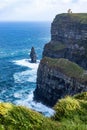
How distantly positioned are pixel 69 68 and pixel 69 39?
41.6 m

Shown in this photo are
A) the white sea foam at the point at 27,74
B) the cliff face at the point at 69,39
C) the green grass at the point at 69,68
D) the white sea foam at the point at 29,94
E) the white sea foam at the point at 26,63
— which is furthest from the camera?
the white sea foam at the point at 26,63

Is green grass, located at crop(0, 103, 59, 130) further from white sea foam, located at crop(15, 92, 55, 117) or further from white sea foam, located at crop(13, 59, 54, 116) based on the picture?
white sea foam, located at crop(15, 92, 55, 117)

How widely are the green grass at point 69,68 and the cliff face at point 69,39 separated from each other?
57.5 ft

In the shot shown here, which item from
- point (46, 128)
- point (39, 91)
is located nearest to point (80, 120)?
point (46, 128)

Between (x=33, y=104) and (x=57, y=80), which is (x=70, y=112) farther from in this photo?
(x=33, y=104)

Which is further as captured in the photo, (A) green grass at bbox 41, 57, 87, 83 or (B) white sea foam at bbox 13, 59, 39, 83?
(B) white sea foam at bbox 13, 59, 39, 83

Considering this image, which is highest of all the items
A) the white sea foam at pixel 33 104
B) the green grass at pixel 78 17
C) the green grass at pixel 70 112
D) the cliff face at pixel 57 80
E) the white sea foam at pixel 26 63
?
the green grass at pixel 70 112

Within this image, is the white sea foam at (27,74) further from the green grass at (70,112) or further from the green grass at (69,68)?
the green grass at (70,112)

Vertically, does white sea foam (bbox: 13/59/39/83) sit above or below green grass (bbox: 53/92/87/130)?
below

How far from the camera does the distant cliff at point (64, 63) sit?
83.4 m

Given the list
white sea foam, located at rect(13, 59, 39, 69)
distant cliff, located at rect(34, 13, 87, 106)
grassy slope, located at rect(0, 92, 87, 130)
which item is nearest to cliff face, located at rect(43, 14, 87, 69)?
distant cliff, located at rect(34, 13, 87, 106)

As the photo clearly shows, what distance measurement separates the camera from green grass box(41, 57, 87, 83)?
80912mm

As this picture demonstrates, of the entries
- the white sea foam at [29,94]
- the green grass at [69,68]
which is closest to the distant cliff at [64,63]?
the green grass at [69,68]

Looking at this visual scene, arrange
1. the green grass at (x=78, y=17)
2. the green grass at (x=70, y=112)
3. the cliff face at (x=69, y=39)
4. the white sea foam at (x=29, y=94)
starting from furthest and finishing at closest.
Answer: the green grass at (x=78, y=17)
the cliff face at (x=69, y=39)
the white sea foam at (x=29, y=94)
the green grass at (x=70, y=112)
